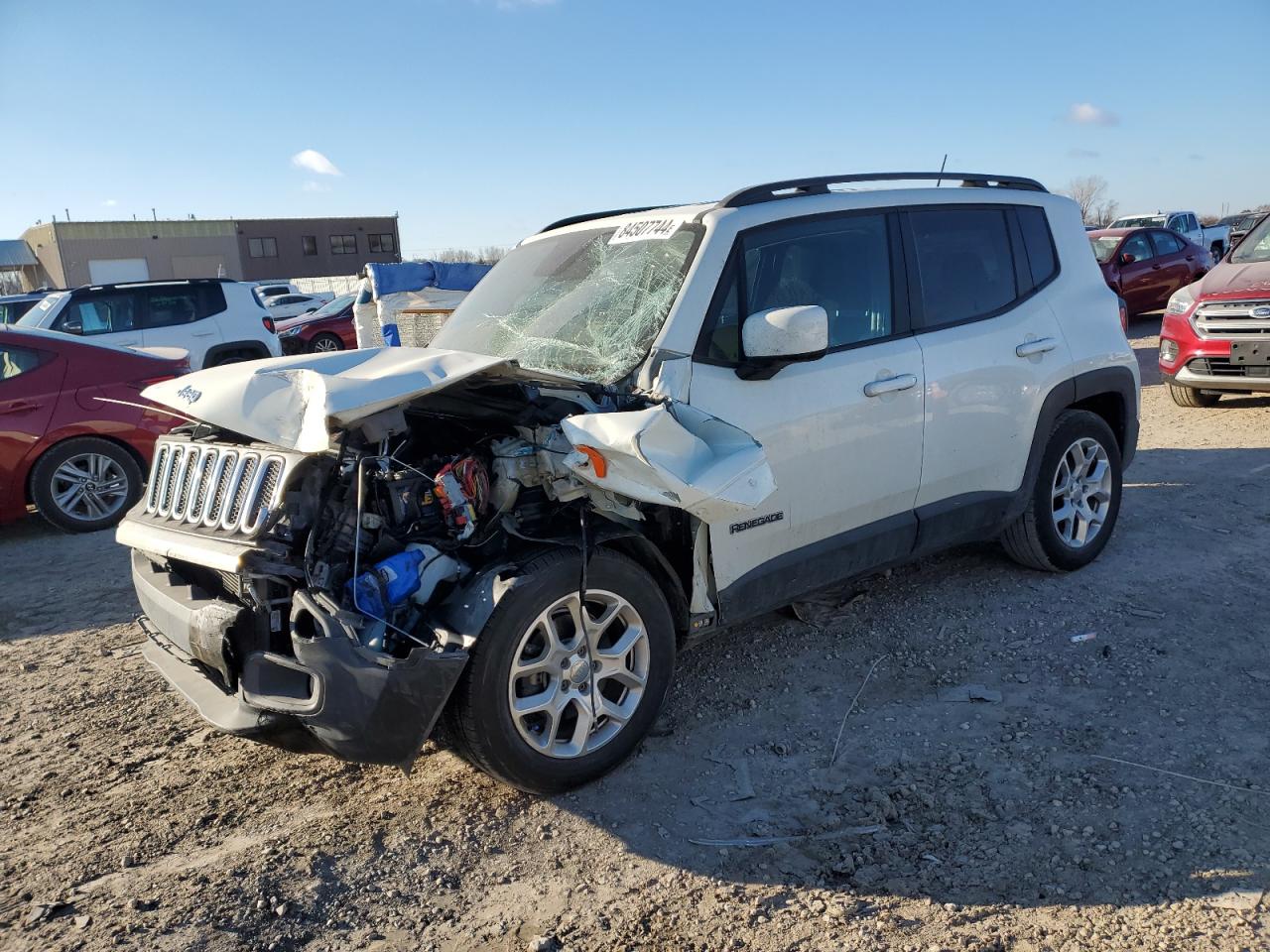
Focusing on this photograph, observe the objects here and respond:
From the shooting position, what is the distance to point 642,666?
10.9ft

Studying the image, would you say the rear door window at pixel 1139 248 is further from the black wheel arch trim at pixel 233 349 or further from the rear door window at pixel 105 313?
the rear door window at pixel 105 313

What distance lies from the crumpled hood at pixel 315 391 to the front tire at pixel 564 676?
2.22ft

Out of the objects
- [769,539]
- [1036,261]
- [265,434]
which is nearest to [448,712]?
[265,434]

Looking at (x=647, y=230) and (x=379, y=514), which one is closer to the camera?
(x=379, y=514)

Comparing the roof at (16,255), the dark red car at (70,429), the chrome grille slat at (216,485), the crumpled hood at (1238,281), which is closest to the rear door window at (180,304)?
the dark red car at (70,429)

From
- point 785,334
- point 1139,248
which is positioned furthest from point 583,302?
point 1139,248

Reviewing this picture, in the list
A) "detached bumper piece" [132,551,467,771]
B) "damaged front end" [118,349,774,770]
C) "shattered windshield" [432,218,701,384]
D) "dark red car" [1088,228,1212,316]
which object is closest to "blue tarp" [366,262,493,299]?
"shattered windshield" [432,218,701,384]

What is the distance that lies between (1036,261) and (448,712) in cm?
367

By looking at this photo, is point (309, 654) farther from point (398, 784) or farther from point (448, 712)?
point (398, 784)

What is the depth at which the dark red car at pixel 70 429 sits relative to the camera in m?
6.86

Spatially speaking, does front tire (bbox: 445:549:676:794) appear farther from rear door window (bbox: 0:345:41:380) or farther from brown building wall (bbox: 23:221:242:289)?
brown building wall (bbox: 23:221:242:289)

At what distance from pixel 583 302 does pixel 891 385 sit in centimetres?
132

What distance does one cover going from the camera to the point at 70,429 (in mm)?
7000

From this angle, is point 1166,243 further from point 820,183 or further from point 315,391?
point 315,391
